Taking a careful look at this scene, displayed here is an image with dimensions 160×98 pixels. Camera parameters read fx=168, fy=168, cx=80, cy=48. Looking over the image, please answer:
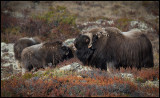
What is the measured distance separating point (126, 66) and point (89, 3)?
65.4 feet

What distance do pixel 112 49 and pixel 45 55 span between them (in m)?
3.80

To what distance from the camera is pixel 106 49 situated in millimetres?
6059

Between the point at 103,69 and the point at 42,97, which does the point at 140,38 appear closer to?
the point at 103,69

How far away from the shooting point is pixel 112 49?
20.0ft

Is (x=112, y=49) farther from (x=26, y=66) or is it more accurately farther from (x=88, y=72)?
(x=26, y=66)

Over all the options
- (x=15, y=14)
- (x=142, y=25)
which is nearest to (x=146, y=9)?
(x=142, y=25)

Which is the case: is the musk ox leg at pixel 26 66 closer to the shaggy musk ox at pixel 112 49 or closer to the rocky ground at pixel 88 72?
the rocky ground at pixel 88 72

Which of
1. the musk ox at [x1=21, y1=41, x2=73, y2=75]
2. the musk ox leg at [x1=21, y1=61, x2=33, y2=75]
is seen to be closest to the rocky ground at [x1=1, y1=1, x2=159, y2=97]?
the musk ox leg at [x1=21, y1=61, x2=33, y2=75]

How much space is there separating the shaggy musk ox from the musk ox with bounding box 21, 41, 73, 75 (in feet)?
6.67

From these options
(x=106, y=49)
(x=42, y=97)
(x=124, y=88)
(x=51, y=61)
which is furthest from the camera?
(x=51, y=61)

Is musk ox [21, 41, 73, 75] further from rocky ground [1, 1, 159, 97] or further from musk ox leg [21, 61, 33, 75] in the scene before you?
rocky ground [1, 1, 159, 97]

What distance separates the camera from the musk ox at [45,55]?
8.44 meters

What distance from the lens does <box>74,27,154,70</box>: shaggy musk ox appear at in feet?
20.1

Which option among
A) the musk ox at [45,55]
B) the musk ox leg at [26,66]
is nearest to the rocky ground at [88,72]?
the musk ox leg at [26,66]
